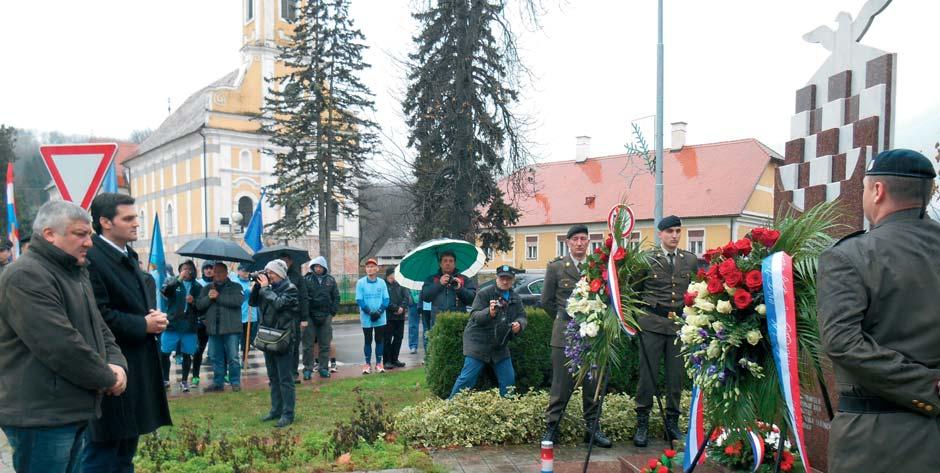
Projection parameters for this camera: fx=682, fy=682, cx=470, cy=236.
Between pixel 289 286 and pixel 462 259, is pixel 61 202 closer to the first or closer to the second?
pixel 289 286

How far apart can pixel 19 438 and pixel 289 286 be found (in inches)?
173

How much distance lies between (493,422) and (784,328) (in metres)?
3.64

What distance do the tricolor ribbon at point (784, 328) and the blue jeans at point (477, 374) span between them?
13.3 feet

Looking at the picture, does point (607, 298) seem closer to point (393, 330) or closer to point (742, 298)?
point (742, 298)

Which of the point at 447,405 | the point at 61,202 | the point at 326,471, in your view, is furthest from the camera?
the point at 447,405

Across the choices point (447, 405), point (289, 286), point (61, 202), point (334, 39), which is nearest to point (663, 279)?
point (447, 405)

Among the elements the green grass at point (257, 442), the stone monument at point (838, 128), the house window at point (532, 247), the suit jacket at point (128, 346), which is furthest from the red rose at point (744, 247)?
the house window at point (532, 247)

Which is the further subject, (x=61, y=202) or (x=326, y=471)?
(x=326, y=471)

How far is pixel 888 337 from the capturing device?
2.70 m

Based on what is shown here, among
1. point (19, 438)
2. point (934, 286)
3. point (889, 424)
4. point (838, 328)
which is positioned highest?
point (934, 286)

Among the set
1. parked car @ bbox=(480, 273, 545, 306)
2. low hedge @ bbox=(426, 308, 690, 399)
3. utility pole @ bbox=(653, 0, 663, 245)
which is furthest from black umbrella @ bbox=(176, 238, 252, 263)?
parked car @ bbox=(480, 273, 545, 306)

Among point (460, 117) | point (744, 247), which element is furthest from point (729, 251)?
point (460, 117)

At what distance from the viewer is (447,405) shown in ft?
22.6

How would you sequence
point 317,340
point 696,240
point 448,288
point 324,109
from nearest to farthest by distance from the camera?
point 448,288, point 317,340, point 324,109, point 696,240
